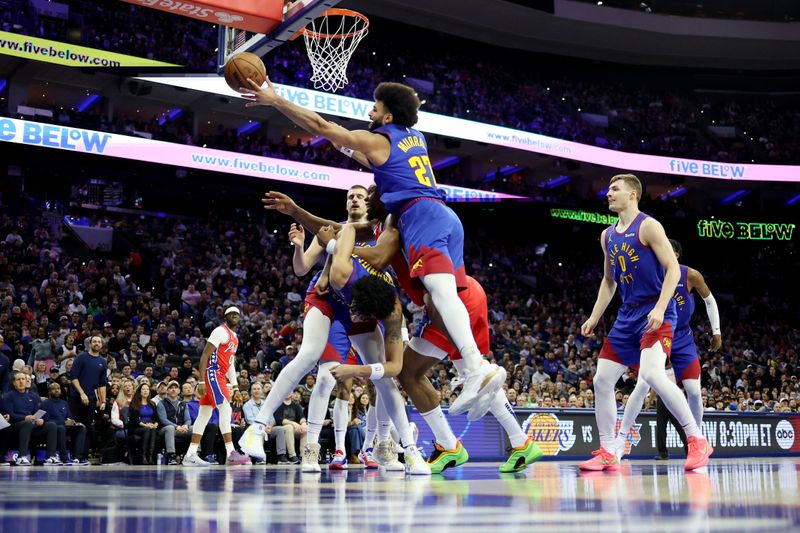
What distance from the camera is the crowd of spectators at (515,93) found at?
1014 inches

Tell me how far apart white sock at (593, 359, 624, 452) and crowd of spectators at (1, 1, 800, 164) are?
1895 cm

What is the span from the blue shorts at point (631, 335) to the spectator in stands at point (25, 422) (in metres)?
7.69

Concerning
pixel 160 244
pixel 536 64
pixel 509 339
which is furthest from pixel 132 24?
pixel 536 64

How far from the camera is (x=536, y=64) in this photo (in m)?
37.8

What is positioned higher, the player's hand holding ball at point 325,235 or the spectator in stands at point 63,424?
the player's hand holding ball at point 325,235

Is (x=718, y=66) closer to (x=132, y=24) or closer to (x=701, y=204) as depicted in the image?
(x=701, y=204)

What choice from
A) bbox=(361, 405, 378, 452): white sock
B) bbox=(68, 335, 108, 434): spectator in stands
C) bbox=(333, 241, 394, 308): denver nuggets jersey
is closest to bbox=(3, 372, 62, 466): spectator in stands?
bbox=(68, 335, 108, 434): spectator in stands

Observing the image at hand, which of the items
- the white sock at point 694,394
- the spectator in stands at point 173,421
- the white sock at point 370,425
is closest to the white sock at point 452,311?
the white sock at point 370,425

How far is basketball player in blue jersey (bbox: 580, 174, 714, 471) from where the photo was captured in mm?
6754

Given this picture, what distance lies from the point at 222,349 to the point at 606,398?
5.85m

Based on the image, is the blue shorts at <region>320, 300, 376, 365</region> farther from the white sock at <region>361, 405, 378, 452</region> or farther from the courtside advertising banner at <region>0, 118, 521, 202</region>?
the courtside advertising banner at <region>0, 118, 521, 202</region>

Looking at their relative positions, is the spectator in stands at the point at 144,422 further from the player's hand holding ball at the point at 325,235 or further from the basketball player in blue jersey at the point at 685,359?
the player's hand holding ball at the point at 325,235

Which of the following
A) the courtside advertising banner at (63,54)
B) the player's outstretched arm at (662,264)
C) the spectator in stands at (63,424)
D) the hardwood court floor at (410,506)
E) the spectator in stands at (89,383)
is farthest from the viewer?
the courtside advertising banner at (63,54)

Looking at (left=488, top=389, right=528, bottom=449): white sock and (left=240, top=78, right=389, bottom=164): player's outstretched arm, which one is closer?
(left=240, top=78, right=389, bottom=164): player's outstretched arm
